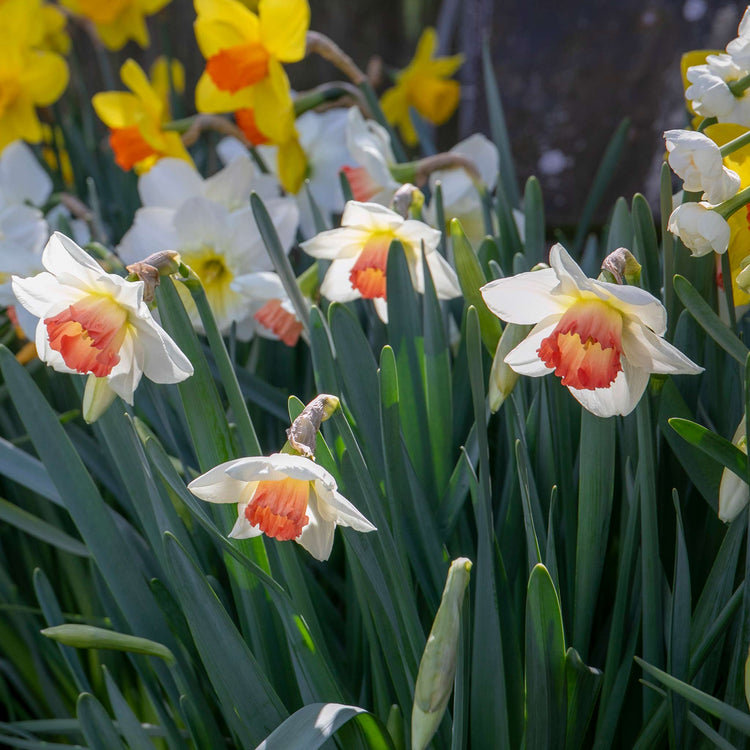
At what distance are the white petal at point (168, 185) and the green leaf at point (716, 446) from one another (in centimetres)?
64

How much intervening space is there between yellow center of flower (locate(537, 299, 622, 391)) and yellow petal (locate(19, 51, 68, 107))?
1.19 metres

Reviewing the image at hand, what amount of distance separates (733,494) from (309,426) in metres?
0.28

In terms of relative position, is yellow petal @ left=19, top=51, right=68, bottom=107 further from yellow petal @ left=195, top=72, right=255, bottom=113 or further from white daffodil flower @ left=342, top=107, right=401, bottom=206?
white daffodil flower @ left=342, top=107, right=401, bottom=206

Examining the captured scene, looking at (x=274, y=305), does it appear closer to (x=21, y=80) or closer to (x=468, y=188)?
(x=468, y=188)

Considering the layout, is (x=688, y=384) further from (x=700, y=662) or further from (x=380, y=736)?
(x=380, y=736)

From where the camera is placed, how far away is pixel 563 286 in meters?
0.48

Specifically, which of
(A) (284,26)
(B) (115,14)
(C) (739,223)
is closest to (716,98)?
(C) (739,223)

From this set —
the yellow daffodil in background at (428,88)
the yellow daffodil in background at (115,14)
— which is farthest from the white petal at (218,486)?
the yellow daffodil in background at (115,14)

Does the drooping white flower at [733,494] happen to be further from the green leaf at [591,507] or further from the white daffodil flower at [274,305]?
the white daffodil flower at [274,305]

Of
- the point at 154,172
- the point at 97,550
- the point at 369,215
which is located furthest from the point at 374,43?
the point at 97,550

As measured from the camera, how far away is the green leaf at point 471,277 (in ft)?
2.11

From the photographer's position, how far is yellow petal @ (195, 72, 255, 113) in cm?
105

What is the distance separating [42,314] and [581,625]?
0.46 meters

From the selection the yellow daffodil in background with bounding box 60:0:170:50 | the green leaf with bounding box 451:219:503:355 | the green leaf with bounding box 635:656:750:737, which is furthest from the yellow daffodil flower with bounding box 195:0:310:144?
the green leaf with bounding box 635:656:750:737
